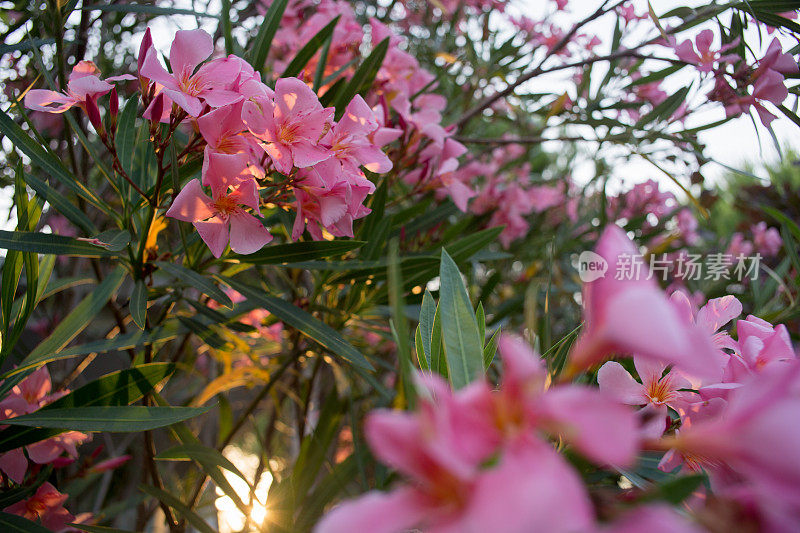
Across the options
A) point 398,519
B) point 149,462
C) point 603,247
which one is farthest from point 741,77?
point 149,462

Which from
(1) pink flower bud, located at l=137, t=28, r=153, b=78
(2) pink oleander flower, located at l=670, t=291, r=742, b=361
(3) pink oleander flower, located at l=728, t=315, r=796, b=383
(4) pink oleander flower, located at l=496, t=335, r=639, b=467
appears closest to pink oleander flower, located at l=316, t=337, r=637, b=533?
(4) pink oleander flower, located at l=496, t=335, r=639, b=467

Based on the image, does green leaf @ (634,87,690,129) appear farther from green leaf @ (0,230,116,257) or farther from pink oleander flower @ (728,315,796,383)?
green leaf @ (0,230,116,257)

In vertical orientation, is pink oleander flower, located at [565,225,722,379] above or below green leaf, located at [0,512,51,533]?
below

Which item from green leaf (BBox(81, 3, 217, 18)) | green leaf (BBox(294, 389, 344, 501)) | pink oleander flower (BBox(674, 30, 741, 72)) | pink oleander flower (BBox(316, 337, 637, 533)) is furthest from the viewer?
green leaf (BBox(294, 389, 344, 501))

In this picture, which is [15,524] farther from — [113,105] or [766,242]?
[766,242]

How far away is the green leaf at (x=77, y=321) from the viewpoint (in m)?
0.74

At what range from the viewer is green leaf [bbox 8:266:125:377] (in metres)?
0.74

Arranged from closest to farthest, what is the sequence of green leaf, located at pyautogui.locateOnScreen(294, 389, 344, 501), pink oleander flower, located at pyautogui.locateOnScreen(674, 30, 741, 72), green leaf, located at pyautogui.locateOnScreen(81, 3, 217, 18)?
green leaf, located at pyautogui.locateOnScreen(81, 3, 217, 18) → pink oleander flower, located at pyautogui.locateOnScreen(674, 30, 741, 72) → green leaf, located at pyautogui.locateOnScreen(294, 389, 344, 501)

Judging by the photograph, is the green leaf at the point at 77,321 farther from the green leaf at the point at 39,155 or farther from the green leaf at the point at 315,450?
the green leaf at the point at 315,450

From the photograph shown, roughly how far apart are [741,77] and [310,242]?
857 mm

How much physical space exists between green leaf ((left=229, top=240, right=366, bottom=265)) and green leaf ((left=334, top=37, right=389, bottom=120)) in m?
0.25

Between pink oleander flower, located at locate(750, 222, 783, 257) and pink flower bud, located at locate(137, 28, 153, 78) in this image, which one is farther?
pink oleander flower, located at locate(750, 222, 783, 257)

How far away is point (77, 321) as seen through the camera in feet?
2.52

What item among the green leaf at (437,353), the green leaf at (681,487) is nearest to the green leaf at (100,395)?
the green leaf at (437,353)
